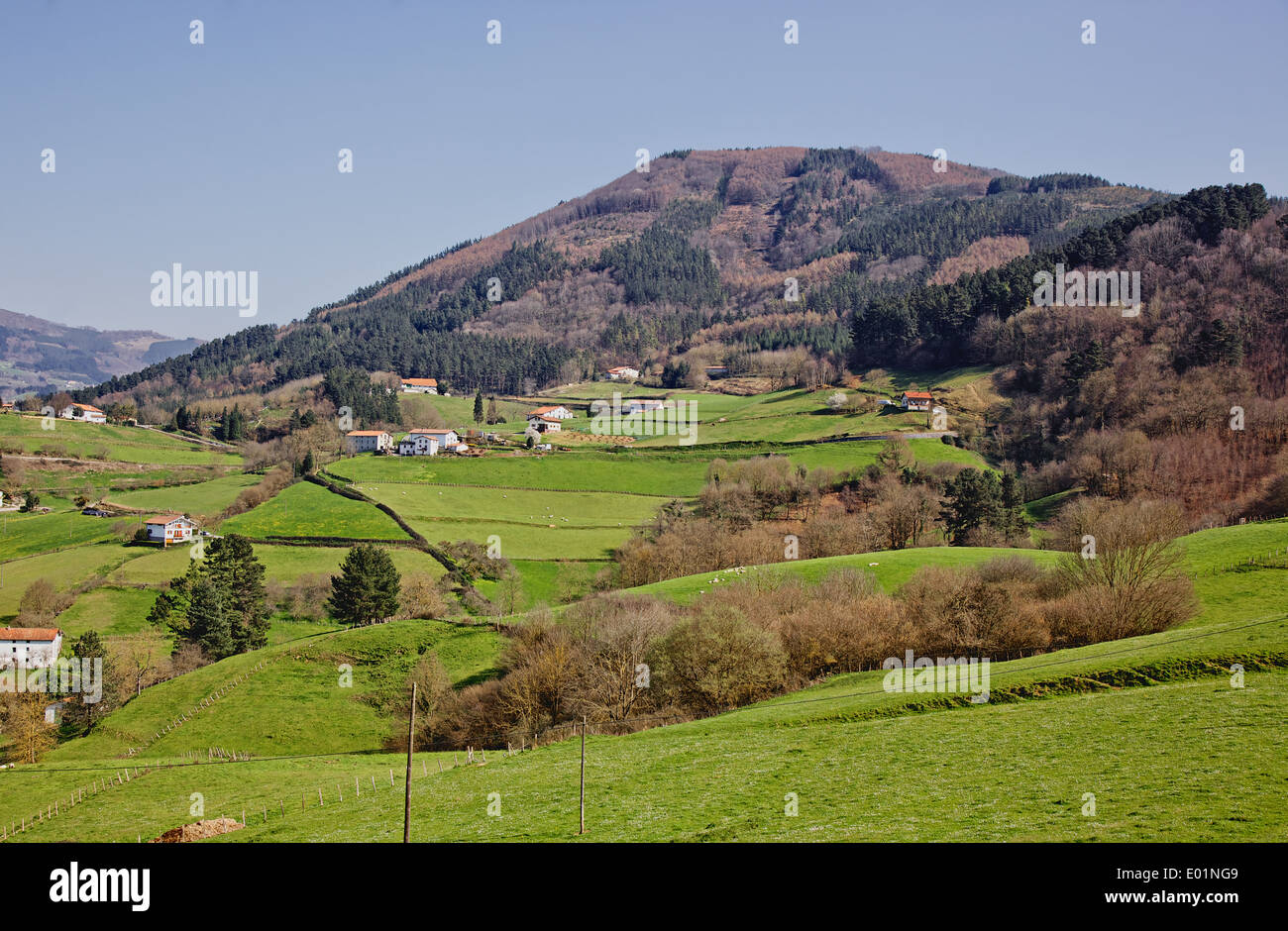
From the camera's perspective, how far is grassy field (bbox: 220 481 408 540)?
298 feet

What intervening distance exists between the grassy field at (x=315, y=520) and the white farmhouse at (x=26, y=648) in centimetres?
2444

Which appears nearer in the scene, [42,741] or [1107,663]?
[1107,663]

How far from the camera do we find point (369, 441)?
5674 inches

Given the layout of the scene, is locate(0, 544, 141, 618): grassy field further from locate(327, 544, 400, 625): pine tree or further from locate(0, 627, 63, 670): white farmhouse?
locate(327, 544, 400, 625): pine tree

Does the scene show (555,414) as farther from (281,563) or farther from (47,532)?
(47,532)

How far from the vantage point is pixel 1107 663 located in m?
34.2

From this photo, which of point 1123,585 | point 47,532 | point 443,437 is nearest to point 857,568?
point 1123,585

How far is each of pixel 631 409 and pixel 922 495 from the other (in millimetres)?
82537

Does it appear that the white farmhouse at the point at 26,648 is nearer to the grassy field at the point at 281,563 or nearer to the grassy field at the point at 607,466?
the grassy field at the point at 281,563

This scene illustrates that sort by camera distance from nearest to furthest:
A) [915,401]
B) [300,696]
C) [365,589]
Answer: [300,696] → [365,589] → [915,401]

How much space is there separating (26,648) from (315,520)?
30.7 meters

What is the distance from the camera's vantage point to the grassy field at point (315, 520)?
9081 cm
